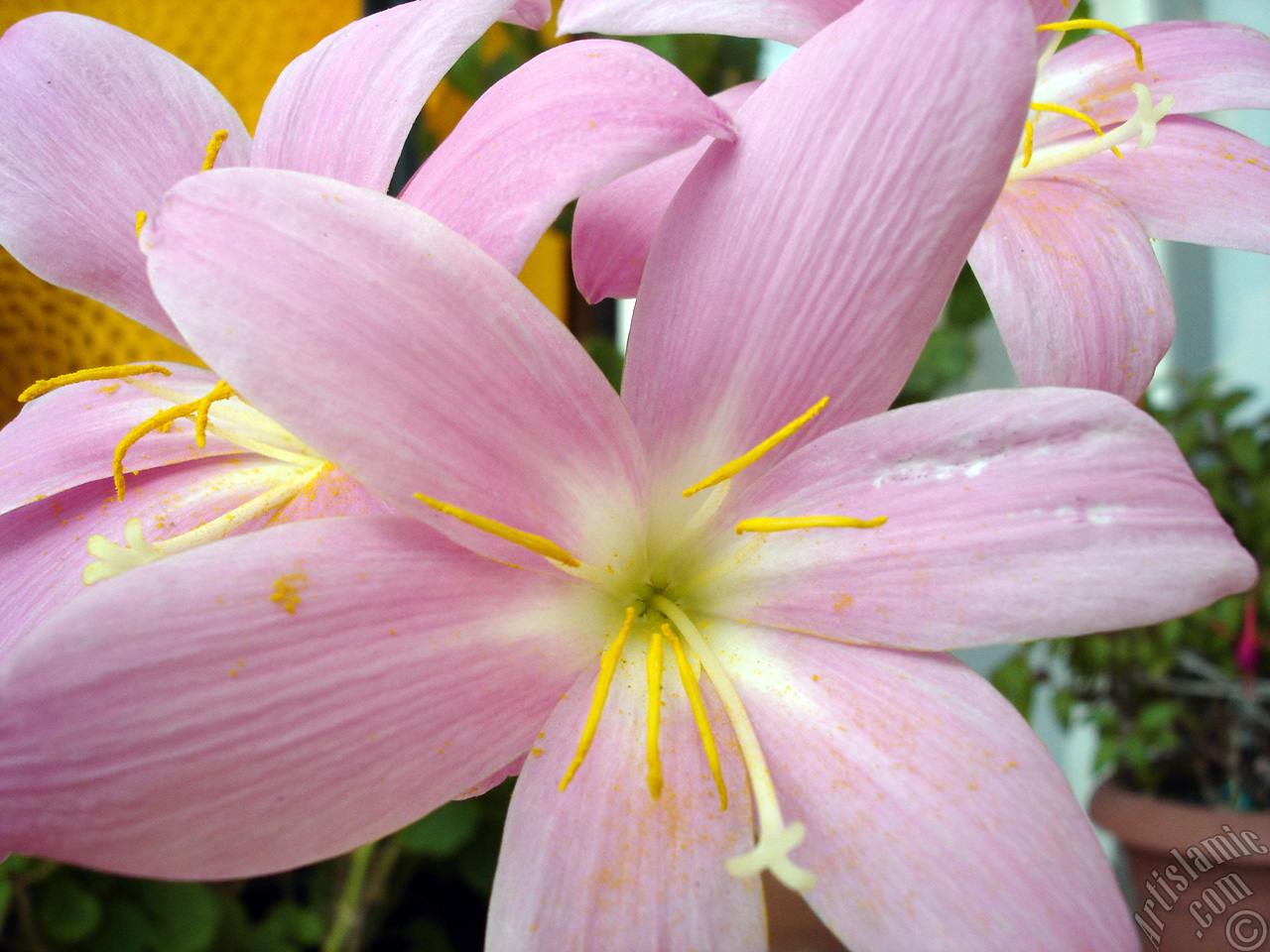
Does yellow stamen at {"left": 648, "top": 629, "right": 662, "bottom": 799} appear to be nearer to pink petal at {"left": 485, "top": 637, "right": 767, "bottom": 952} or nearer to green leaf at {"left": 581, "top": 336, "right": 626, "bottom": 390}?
pink petal at {"left": 485, "top": 637, "right": 767, "bottom": 952}

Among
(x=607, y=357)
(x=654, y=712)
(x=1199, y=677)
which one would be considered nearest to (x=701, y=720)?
(x=654, y=712)

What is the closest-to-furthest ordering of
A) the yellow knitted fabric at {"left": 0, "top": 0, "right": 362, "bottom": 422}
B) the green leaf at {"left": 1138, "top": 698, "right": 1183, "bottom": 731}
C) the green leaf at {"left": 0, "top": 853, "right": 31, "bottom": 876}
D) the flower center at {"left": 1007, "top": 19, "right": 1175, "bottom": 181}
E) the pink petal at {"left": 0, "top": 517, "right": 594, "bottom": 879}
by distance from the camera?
the pink petal at {"left": 0, "top": 517, "right": 594, "bottom": 879} < the flower center at {"left": 1007, "top": 19, "right": 1175, "bottom": 181} < the green leaf at {"left": 0, "top": 853, "right": 31, "bottom": 876} < the yellow knitted fabric at {"left": 0, "top": 0, "right": 362, "bottom": 422} < the green leaf at {"left": 1138, "top": 698, "right": 1183, "bottom": 731}

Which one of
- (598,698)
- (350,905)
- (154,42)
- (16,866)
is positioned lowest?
(350,905)

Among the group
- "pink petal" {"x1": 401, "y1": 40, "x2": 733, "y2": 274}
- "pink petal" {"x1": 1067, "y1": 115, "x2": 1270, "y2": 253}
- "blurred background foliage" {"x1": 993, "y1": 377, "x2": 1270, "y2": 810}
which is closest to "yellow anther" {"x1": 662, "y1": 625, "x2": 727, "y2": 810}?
"pink petal" {"x1": 401, "y1": 40, "x2": 733, "y2": 274}

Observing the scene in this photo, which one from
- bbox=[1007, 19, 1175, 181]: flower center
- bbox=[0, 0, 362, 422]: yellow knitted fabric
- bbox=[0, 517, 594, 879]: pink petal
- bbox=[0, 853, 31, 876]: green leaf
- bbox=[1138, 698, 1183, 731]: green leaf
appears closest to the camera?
bbox=[0, 517, 594, 879]: pink petal

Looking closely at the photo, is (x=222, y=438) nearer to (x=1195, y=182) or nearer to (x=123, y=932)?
(x=1195, y=182)

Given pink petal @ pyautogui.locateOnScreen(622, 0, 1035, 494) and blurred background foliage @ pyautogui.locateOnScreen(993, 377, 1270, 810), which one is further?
blurred background foliage @ pyautogui.locateOnScreen(993, 377, 1270, 810)

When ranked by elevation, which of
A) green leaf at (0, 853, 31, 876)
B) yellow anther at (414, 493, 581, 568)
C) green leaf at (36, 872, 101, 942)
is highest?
yellow anther at (414, 493, 581, 568)
